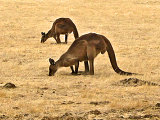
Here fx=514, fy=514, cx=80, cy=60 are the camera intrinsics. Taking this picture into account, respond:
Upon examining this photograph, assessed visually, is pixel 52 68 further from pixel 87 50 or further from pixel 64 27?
pixel 64 27

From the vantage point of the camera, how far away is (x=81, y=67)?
15203mm

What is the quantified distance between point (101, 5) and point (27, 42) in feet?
49.5

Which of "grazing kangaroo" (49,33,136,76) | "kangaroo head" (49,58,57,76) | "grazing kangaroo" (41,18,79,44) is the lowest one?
"kangaroo head" (49,58,57,76)

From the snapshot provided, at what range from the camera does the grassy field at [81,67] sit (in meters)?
8.85

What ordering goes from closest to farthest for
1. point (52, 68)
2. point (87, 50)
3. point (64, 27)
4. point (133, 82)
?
point (133, 82) < point (87, 50) < point (52, 68) < point (64, 27)

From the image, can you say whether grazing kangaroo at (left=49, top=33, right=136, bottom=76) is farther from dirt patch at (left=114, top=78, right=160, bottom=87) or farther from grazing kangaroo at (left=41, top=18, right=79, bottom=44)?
grazing kangaroo at (left=41, top=18, right=79, bottom=44)

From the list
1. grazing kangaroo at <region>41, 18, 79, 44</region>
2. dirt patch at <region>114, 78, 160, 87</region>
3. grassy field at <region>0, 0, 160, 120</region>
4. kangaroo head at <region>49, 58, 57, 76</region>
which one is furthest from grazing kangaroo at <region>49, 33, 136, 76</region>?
grazing kangaroo at <region>41, 18, 79, 44</region>

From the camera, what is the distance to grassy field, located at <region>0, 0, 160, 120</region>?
8.85m

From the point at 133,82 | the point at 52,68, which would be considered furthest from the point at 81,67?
the point at 133,82

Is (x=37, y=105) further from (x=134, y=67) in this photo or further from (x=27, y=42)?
(x=27, y=42)

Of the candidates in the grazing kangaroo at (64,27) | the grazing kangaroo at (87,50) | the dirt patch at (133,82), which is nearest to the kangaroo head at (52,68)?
the grazing kangaroo at (87,50)

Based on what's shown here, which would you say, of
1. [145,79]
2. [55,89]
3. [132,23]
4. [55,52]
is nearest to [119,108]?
[55,89]

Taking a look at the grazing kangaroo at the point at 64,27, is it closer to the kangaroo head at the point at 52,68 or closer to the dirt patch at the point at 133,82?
the kangaroo head at the point at 52,68

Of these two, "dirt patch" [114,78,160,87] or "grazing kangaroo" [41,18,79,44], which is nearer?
"dirt patch" [114,78,160,87]
